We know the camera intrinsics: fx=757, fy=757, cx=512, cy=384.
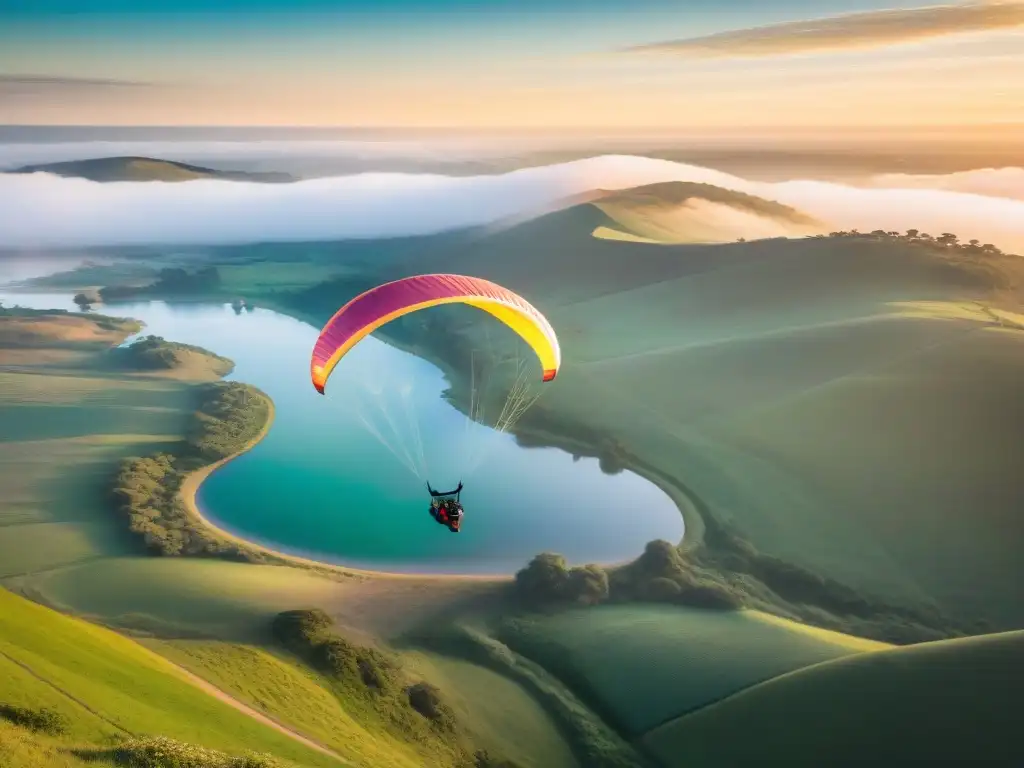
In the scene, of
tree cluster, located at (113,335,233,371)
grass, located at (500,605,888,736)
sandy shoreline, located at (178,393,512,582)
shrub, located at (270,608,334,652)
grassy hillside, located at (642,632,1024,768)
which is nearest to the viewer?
grassy hillside, located at (642,632,1024,768)

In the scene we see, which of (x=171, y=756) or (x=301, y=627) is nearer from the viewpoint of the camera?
(x=171, y=756)

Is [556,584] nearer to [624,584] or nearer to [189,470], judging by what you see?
[624,584]

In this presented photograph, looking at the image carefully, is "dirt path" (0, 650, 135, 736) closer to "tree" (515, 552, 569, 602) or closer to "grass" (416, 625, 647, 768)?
"grass" (416, 625, 647, 768)

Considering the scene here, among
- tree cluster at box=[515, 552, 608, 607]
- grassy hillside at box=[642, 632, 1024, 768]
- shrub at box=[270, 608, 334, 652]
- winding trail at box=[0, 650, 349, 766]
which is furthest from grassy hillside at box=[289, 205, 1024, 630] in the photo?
winding trail at box=[0, 650, 349, 766]

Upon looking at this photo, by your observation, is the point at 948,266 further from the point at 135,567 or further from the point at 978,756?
the point at 135,567

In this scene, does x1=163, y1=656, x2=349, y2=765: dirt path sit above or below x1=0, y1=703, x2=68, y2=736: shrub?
below

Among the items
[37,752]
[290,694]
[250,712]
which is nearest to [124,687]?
[250,712]
